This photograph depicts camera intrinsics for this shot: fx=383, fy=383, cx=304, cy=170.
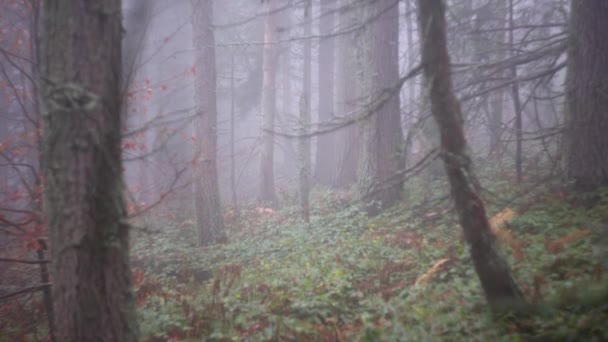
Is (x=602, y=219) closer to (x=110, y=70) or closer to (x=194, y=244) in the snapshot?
(x=110, y=70)

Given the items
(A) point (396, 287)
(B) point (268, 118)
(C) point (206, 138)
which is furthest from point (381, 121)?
(B) point (268, 118)

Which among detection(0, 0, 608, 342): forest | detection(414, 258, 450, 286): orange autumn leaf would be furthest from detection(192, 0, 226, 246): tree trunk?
detection(414, 258, 450, 286): orange autumn leaf

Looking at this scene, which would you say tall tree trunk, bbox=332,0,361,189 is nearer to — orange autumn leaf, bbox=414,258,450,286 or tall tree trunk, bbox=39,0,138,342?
orange autumn leaf, bbox=414,258,450,286

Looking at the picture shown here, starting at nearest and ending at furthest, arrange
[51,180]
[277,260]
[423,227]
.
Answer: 1. [51,180]
2. [423,227]
3. [277,260]

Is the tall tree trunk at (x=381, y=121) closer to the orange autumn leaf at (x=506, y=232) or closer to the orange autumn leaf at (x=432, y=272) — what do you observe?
the orange autumn leaf at (x=506, y=232)

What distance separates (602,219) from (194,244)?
1030cm

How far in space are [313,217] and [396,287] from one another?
601 cm

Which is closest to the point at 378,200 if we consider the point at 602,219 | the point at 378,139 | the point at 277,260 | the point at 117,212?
the point at 378,139

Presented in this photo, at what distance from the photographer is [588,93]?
693cm

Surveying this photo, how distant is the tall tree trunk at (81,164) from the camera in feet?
10.9

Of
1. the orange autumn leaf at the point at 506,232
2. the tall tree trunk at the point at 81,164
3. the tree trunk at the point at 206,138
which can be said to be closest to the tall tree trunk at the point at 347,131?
the tree trunk at the point at 206,138

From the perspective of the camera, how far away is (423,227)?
827cm

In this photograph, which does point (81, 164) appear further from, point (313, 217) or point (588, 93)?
point (313, 217)

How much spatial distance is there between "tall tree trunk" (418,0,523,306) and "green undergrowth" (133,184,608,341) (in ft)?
0.99
